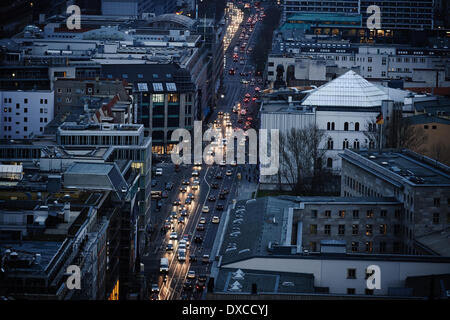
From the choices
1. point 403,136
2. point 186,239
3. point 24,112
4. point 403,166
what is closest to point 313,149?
point 403,136

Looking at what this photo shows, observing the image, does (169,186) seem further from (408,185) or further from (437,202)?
(437,202)

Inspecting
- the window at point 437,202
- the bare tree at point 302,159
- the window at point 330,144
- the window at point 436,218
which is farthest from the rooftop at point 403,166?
the window at point 330,144

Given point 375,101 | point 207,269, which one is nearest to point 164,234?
point 207,269

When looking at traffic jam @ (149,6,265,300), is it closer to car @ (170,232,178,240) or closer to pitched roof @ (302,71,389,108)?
car @ (170,232,178,240)

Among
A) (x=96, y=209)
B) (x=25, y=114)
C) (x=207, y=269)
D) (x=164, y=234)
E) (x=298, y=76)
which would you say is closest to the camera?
(x=96, y=209)

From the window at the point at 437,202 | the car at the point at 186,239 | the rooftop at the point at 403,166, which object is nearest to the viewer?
the window at the point at 437,202

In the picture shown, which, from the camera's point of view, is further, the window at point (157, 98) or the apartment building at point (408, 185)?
the window at point (157, 98)

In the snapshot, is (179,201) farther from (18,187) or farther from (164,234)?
(18,187)

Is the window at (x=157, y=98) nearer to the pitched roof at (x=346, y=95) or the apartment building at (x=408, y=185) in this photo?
the pitched roof at (x=346, y=95)
